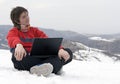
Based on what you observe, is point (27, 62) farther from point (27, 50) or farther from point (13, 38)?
point (13, 38)

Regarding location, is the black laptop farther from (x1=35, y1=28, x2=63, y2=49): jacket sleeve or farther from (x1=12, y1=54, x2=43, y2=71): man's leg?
(x1=35, y1=28, x2=63, y2=49): jacket sleeve

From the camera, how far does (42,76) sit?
573cm

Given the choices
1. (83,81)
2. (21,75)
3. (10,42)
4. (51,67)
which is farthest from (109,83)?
(10,42)

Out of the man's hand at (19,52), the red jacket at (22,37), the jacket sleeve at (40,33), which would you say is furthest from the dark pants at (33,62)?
the jacket sleeve at (40,33)

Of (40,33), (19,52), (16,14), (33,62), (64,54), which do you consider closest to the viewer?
(19,52)

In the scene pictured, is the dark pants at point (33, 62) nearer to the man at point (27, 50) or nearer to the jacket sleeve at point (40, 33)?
the man at point (27, 50)

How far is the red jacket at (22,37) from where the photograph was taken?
6.13 meters

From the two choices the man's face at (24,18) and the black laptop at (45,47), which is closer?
the black laptop at (45,47)

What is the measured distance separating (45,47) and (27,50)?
1.25ft

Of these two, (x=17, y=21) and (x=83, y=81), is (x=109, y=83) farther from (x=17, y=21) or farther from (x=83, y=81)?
(x=17, y=21)

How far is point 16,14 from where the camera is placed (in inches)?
255

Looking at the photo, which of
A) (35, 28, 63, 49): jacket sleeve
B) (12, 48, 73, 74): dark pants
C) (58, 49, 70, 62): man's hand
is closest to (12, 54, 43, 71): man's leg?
(12, 48, 73, 74): dark pants

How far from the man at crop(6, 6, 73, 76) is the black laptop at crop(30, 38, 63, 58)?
0.25 ft

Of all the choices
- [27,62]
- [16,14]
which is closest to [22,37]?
[16,14]
